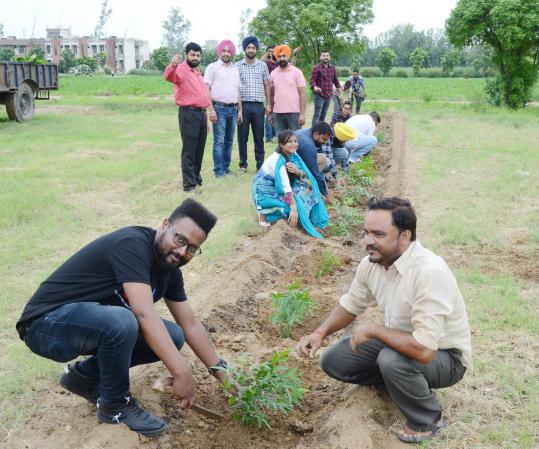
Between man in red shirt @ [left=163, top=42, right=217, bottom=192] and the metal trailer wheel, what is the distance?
944 centimetres

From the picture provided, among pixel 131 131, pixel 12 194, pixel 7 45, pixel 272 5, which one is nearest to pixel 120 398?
pixel 12 194

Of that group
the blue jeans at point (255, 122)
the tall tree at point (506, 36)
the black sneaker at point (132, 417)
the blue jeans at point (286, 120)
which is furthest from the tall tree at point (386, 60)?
the black sneaker at point (132, 417)

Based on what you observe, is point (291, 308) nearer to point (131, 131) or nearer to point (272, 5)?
point (131, 131)

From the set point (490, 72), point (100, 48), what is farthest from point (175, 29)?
point (490, 72)

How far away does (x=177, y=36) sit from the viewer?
105 m

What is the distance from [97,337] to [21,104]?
1524 centimetres

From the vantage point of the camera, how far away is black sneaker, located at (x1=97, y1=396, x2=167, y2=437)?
3029mm

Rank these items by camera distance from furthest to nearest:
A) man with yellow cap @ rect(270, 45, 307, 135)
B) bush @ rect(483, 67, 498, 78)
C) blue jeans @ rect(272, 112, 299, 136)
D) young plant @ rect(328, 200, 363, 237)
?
bush @ rect(483, 67, 498, 78) < blue jeans @ rect(272, 112, 299, 136) < man with yellow cap @ rect(270, 45, 307, 135) < young plant @ rect(328, 200, 363, 237)

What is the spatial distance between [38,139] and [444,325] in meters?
11.9

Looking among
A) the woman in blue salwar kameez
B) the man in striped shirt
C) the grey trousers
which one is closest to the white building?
the man in striped shirt

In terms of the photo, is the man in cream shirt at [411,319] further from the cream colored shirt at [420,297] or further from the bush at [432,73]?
the bush at [432,73]

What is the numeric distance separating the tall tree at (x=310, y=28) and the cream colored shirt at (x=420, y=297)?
74.6 feet

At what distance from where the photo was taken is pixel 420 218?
24.3ft

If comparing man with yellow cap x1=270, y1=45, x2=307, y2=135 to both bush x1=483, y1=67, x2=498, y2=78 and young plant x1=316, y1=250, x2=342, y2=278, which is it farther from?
bush x1=483, y1=67, x2=498, y2=78
